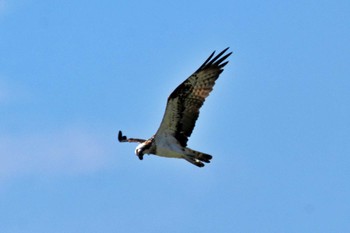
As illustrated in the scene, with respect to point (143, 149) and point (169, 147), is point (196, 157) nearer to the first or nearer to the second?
point (169, 147)

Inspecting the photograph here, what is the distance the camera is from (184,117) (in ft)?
95.1

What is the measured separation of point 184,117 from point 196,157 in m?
0.93

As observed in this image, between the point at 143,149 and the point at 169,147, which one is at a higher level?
the point at 143,149

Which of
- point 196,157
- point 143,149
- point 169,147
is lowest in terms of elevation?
point 196,157

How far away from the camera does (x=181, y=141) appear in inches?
1148

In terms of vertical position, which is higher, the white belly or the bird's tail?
the white belly

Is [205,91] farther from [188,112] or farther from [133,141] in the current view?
[133,141]

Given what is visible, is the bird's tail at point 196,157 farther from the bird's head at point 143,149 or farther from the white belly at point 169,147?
the bird's head at point 143,149

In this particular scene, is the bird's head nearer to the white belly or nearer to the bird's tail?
the white belly

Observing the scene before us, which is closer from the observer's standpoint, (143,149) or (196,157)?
(196,157)

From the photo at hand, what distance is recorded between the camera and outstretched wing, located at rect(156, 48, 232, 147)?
2881cm

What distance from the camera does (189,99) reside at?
28906 mm

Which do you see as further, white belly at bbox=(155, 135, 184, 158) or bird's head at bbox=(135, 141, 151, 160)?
bird's head at bbox=(135, 141, 151, 160)

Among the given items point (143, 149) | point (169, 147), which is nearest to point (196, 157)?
point (169, 147)
